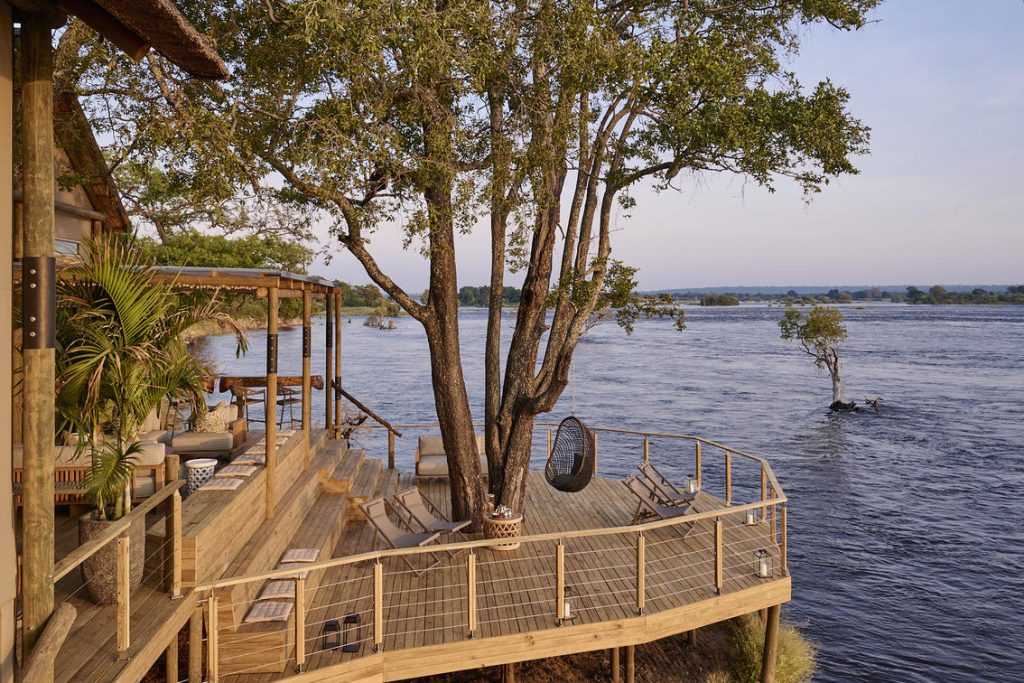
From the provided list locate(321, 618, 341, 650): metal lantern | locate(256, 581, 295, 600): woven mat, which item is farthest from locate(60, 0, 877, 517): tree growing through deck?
locate(321, 618, 341, 650): metal lantern

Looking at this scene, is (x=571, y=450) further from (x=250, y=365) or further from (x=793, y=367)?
(x=793, y=367)

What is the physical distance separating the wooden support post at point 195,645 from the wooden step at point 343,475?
4.37m

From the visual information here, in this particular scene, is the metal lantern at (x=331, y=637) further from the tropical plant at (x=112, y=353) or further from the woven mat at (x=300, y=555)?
the tropical plant at (x=112, y=353)

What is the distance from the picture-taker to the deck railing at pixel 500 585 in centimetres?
612

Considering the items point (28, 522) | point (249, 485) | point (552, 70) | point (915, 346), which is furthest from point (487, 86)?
point (915, 346)

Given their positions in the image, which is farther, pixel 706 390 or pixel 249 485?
pixel 706 390

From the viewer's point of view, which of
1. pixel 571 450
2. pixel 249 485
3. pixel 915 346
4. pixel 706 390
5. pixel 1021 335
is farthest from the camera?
pixel 1021 335

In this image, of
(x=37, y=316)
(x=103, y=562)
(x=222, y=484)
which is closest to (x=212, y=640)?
(x=103, y=562)

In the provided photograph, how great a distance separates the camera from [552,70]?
366 inches

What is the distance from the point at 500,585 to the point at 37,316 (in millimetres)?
5839

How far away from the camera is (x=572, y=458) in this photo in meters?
10.3

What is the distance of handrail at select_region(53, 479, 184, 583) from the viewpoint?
12.1 ft

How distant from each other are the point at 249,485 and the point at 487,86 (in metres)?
5.61

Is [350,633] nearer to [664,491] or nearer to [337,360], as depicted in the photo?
[664,491]
